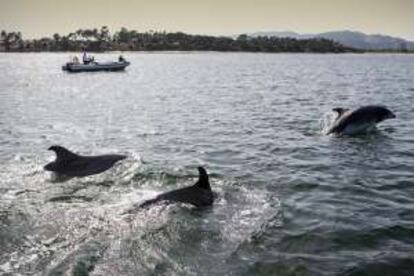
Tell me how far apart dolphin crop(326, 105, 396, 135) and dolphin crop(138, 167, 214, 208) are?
1265cm

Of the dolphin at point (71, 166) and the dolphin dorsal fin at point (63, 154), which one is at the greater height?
the dolphin dorsal fin at point (63, 154)

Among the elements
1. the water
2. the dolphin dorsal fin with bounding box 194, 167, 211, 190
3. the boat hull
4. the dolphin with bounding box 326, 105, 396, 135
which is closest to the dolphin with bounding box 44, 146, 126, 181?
the water

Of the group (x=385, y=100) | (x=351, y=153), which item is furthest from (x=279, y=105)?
(x=351, y=153)

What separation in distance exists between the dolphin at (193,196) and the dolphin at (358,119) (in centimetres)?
1265

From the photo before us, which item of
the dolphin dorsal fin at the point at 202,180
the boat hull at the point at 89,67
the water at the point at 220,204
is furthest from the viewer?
the boat hull at the point at 89,67

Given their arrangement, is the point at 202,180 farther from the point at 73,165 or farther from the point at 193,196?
the point at 73,165

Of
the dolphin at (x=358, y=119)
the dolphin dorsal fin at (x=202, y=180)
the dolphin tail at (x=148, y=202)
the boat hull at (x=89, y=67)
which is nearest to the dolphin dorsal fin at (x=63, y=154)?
the dolphin tail at (x=148, y=202)

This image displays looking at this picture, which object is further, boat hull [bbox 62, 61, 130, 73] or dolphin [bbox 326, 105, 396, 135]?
boat hull [bbox 62, 61, 130, 73]

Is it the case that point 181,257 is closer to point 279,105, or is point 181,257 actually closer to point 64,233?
point 64,233

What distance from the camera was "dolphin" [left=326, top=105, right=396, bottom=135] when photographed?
26969 mm

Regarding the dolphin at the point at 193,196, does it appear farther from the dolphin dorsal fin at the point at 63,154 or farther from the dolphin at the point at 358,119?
the dolphin at the point at 358,119

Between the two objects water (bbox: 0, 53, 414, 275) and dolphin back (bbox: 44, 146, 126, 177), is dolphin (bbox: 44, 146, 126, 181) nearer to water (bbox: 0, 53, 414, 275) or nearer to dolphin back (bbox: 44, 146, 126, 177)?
dolphin back (bbox: 44, 146, 126, 177)

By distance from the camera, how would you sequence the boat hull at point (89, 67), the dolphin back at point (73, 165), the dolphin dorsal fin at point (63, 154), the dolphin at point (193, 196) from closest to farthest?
the dolphin at point (193, 196), the dolphin dorsal fin at point (63, 154), the dolphin back at point (73, 165), the boat hull at point (89, 67)

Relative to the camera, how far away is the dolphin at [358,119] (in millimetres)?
26969
